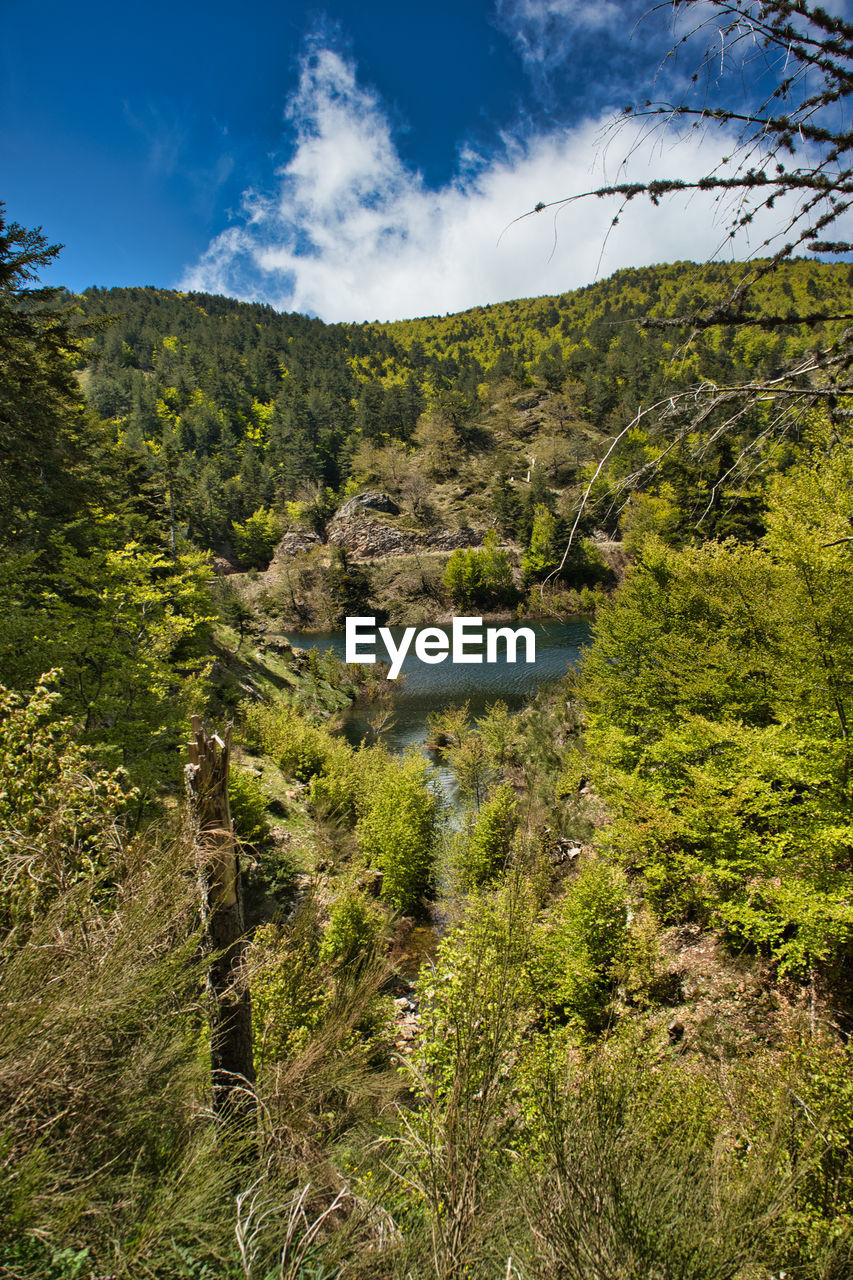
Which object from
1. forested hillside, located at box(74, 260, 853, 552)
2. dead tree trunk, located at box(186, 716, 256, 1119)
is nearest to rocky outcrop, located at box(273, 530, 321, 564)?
forested hillside, located at box(74, 260, 853, 552)

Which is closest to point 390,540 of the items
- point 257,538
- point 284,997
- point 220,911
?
point 257,538

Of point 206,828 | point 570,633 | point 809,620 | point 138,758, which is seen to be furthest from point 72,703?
point 570,633

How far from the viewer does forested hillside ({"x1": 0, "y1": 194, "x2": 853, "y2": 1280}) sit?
7.66 feet

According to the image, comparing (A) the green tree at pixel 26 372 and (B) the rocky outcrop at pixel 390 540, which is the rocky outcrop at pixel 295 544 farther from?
(A) the green tree at pixel 26 372

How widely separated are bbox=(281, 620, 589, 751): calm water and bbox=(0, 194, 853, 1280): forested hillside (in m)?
3.28

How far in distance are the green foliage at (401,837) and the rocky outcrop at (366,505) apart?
69.6m

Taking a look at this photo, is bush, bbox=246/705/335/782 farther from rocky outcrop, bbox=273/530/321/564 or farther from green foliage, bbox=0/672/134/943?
rocky outcrop, bbox=273/530/321/564

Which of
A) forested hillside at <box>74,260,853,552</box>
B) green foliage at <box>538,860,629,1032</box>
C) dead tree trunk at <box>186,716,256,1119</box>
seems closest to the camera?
dead tree trunk at <box>186,716,256,1119</box>

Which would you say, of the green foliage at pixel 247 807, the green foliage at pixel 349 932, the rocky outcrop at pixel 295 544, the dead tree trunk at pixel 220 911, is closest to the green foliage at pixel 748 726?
the dead tree trunk at pixel 220 911

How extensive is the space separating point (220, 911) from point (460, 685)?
35.0 metres

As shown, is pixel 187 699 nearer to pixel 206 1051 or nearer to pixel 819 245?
pixel 206 1051

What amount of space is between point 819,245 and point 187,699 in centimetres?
1495

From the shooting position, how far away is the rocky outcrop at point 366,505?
269ft

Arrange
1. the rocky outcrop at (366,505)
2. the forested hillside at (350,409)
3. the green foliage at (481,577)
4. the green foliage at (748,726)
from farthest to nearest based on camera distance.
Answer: the forested hillside at (350,409) → the rocky outcrop at (366,505) → the green foliage at (481,577) → the green foliage at (748,726)
